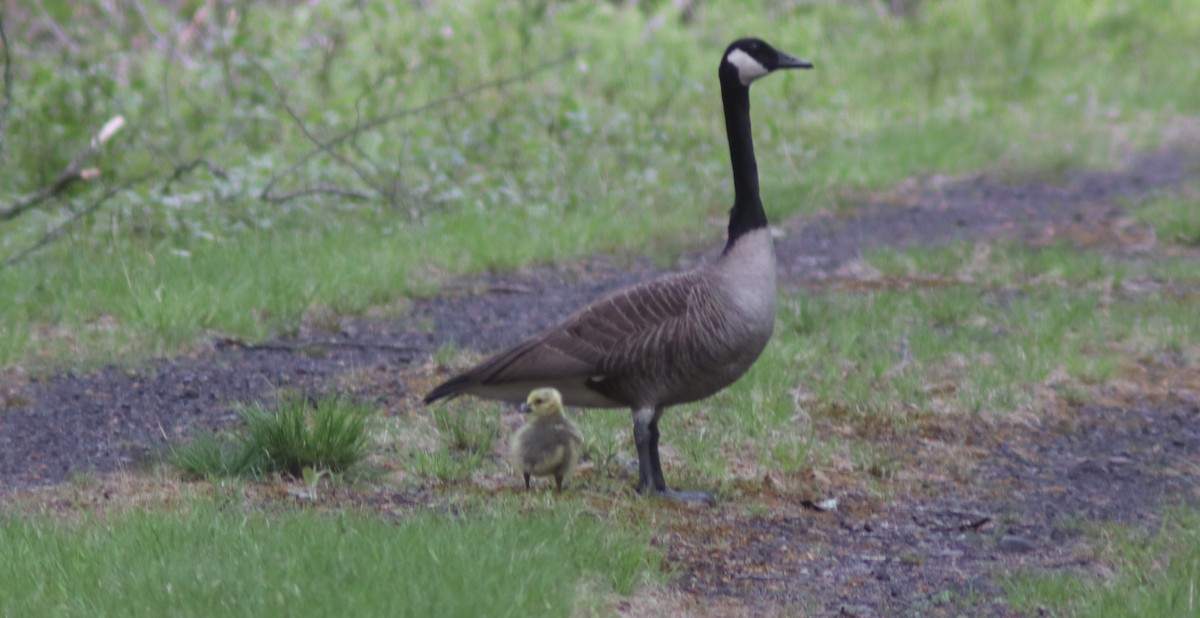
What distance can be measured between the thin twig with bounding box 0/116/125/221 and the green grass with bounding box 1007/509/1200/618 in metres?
7.45

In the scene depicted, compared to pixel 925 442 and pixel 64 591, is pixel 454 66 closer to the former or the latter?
pixel 925 442

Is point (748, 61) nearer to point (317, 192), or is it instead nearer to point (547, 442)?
point (547, 442)

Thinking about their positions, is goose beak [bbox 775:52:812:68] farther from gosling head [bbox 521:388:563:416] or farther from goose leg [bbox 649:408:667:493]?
gosling head [bbox 521:388:563:416]

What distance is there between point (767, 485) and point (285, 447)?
1.95 m

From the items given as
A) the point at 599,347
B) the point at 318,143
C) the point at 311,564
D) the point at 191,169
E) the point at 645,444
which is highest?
the point at 318,143

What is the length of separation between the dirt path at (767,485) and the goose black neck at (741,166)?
43.2 inches

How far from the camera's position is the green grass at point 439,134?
29.2 feet

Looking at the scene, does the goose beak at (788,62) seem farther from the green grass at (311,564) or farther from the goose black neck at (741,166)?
the green grass at (311,564)

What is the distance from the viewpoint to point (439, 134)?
44.5 ft

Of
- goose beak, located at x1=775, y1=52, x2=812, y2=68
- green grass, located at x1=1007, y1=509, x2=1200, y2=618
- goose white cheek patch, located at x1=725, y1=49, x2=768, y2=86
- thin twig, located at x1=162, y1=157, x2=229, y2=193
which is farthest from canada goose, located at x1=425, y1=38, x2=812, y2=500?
thin twig, located at x1=162, y1=157, x2=229, y2=193

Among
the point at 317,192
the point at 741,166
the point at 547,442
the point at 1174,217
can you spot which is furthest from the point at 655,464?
the point at 1174,217

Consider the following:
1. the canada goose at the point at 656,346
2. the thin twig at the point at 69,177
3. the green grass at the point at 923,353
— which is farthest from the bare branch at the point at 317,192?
the canada goose at the point at 656,346

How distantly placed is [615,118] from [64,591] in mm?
11315

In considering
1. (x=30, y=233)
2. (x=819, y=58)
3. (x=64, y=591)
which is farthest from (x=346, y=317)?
(x=819, y=58)
